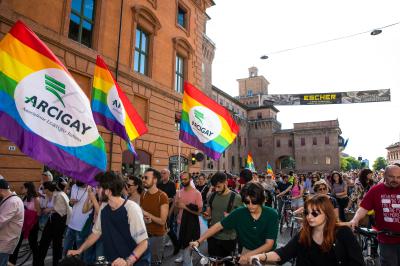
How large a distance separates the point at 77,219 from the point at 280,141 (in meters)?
63.3

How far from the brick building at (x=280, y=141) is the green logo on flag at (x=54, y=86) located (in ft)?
176

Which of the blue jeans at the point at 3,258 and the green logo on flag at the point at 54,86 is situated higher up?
the green logo on flag at the point at 54,86

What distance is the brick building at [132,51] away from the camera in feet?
36.8

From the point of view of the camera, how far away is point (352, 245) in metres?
2.61

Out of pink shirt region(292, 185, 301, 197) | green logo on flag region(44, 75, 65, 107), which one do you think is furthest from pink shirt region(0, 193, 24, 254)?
pink shirt region(292, 185, 301, 197)

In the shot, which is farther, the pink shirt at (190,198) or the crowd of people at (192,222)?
the pink shirt at (190,198)

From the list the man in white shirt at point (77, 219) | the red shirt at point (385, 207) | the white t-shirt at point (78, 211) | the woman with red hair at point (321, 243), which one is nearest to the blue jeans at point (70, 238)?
the man in white shirt at point (77, 219)

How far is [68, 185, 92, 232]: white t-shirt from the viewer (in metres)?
5.68

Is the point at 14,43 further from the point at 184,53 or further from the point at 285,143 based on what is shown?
the point at 285,143

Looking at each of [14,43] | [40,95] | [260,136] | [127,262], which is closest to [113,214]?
[127,262]

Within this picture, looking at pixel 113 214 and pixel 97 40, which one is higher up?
pixel 97 40

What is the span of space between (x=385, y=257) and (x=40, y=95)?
203 inches

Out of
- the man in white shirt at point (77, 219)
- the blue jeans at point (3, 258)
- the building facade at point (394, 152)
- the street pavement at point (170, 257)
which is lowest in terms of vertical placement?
the street pavement at point (170, 257)

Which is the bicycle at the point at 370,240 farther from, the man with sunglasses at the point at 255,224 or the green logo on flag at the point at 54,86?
the green logo on flag at the point at 54,86
